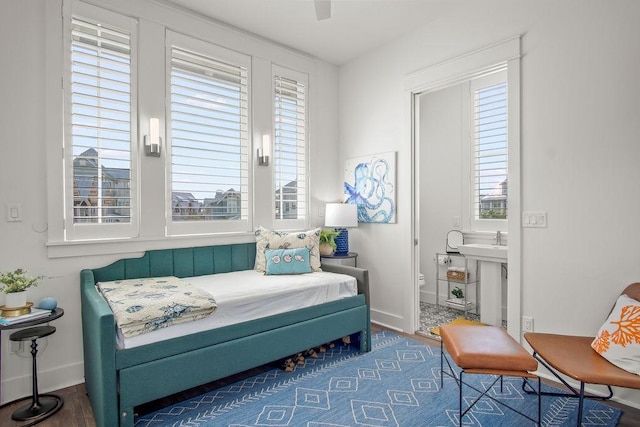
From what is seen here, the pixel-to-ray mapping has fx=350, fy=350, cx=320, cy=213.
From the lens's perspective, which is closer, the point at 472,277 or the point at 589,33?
the point at 589,33

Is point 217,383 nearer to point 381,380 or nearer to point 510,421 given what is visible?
point 381,380

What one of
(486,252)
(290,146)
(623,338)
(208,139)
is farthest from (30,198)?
(486,252)

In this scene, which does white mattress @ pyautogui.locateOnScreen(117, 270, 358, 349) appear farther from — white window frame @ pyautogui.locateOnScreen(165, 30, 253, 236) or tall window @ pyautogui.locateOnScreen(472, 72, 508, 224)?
tall window @ pyautogui.locateOnScreen(472, 72, 508, 224)

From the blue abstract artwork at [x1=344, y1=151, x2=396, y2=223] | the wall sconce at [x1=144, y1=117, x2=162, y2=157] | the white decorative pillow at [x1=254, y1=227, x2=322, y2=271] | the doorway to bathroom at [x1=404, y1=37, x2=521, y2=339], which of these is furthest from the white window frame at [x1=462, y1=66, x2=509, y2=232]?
the wall sconce at [x1=144, y1=117, x2=162, y2=157]

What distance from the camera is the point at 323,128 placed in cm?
422

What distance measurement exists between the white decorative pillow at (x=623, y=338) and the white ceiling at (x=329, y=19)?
8.52ft

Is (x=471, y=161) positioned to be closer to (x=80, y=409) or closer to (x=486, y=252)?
(x=486, y=252)

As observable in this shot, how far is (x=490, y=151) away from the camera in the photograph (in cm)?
409

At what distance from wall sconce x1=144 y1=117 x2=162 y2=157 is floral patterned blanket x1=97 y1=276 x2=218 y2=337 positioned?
3.52ft

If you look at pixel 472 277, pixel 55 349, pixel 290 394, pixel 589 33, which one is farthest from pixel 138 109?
pixel 472 277

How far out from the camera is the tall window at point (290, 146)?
378 cm

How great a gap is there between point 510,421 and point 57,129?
3.53 meters

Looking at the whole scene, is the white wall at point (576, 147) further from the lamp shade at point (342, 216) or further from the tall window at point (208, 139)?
the tall window at point (208, 139)

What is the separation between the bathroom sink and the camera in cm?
344
